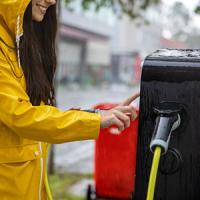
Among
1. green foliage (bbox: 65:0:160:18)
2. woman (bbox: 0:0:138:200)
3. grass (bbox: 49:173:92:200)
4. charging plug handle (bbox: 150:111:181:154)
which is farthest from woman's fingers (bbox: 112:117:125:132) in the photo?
green foliage (bbox: 65:0:160:18)

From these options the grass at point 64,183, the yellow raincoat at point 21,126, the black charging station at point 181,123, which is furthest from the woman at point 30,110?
the grass at point 64,183

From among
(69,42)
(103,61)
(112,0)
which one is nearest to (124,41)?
(103,61)

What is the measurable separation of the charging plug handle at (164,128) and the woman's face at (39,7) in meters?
0.75

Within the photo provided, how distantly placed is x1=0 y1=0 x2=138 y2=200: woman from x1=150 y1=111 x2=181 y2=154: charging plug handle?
8.1 inches

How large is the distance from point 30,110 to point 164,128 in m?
0.49

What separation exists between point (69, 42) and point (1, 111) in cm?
3672

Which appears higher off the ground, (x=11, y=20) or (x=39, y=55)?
(x=11, y=20)

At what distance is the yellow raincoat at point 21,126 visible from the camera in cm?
154

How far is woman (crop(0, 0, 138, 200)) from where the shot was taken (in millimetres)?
1535

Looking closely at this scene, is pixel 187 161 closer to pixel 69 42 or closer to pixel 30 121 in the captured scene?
pixel 30 121

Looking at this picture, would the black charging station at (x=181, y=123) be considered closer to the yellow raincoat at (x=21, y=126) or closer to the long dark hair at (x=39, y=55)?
the yellow raincoat at (x=21, y=126)

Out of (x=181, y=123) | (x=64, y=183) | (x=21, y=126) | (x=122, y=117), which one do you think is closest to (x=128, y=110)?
(x=122, y=117)

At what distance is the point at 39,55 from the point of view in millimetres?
1924

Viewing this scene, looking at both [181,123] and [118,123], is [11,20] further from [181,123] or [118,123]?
[181,123]
